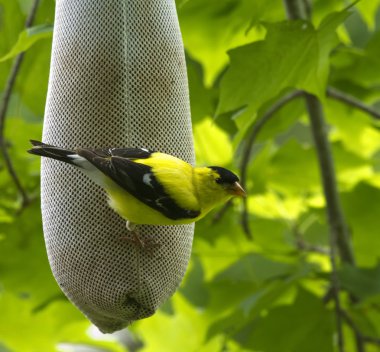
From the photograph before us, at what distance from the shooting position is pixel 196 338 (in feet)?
12.1

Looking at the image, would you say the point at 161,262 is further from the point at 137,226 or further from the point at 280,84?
the point at 280,84

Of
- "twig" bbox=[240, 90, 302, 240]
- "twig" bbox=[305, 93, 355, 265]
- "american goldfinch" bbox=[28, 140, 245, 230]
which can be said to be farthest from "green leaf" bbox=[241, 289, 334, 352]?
"american goldfinch" bbox=[28, 140, 245, 230]

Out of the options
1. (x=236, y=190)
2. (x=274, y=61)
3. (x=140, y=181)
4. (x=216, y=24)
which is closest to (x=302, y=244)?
(x=216, y=24)

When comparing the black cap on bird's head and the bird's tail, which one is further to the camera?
the black cap on bird's head

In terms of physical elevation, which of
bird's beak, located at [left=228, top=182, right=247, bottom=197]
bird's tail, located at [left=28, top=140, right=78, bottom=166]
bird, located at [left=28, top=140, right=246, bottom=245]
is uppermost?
bird's tail, located at [left=28, top=140, right=78, bottom=166]

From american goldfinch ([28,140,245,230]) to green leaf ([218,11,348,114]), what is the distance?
0.30 metres

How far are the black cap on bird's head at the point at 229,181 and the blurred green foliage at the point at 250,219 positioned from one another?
1.10 ft

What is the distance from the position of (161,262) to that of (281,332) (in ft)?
3.05

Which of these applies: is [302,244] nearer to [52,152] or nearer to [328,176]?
[328,176]

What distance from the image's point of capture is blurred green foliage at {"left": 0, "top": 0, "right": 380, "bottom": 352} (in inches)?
121

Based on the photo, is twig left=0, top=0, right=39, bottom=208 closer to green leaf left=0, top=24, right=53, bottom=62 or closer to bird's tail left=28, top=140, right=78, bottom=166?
green leaf left=0, top=24, right=53, bottom=62

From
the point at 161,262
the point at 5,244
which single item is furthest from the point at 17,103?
the point at 161,262

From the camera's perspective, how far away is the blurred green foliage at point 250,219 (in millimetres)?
3086

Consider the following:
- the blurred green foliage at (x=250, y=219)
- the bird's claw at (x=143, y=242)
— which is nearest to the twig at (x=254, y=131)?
the blurred green foliage at (x=250, y=219)
